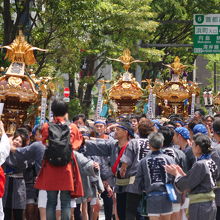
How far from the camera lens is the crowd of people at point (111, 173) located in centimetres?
866

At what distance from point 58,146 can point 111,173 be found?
3204 mm

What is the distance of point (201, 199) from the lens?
866 cm

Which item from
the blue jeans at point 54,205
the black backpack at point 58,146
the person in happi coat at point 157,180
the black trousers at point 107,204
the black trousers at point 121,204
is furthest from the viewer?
the black trousers at point 107,204

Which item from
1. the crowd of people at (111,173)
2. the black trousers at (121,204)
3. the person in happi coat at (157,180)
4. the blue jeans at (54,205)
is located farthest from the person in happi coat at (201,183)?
the black trousers at (121,204)

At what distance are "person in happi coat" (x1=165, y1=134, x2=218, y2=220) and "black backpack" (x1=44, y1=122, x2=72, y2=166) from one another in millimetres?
1365

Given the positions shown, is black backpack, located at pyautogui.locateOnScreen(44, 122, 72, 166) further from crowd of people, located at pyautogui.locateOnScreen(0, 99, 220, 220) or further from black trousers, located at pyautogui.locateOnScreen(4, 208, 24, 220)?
black trousers, located at pyautogui.locateOnScreen(4, 208, 24, 220)

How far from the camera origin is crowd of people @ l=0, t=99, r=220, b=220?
866 cm

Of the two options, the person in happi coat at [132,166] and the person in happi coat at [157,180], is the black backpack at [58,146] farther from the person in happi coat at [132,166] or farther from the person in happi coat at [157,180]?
the person in happi coat at [132,166]

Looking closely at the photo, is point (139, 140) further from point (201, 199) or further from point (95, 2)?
point (95, 2)

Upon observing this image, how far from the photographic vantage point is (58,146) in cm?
852

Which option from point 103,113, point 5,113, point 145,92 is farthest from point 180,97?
point 5,113

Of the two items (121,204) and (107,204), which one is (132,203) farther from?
(107,204)

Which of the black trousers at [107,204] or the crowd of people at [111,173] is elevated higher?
the crowd of people at [111,173]

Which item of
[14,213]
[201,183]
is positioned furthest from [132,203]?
[201,183]
